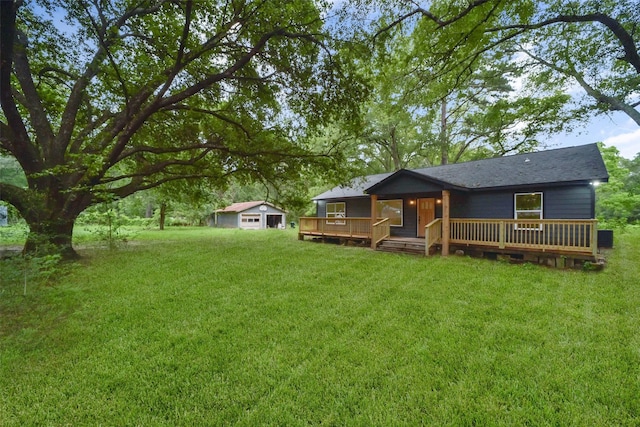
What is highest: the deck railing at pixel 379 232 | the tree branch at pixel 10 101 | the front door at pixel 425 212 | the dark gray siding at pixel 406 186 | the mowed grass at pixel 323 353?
the tree branch at pixel 10 101

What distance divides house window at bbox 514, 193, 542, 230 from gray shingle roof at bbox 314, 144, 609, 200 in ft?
2.13

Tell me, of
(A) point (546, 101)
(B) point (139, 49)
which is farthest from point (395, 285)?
(A) point (546, 101)

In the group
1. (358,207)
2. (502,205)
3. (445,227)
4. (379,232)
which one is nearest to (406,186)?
(379,232)

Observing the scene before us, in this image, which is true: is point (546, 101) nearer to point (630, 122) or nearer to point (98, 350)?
point (630, 122)

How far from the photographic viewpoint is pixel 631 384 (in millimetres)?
2486

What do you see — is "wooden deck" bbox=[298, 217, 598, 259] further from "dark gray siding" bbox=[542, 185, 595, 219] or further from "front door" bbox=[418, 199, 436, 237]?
"front door" bbox=[418, 199, 436, 237]

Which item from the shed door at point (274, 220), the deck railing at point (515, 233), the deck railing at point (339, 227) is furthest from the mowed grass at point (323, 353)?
the shed door at point (274, 220)

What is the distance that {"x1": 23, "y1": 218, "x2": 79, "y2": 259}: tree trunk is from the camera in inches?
172

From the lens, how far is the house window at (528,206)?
8.73 metres

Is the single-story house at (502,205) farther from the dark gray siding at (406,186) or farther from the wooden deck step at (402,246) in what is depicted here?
the wooden deck step at (402,246)

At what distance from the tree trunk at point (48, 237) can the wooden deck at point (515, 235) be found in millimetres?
9343

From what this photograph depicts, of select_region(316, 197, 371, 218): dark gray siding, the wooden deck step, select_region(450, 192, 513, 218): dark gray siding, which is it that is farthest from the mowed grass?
select_region(316, 197, 371, 218): dark gray siding

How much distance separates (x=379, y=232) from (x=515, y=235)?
15.4 feet

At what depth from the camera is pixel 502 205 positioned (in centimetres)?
945
